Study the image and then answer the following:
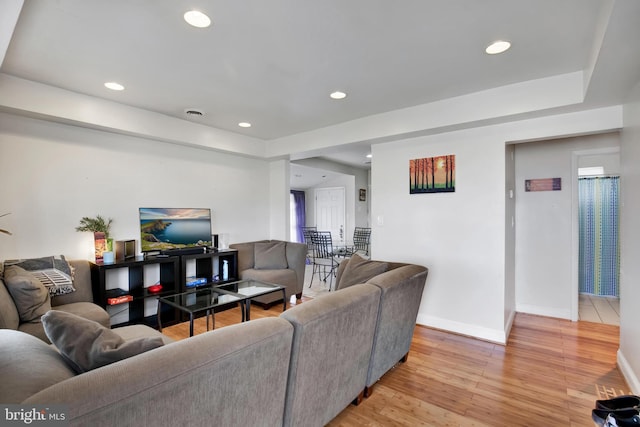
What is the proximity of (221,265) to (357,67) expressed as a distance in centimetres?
313

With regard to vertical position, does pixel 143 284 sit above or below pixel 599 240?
below

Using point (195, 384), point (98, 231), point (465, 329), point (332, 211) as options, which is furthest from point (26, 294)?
point (332, 211)

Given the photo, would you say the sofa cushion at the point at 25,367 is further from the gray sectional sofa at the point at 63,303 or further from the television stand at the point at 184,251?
the television stand at the point at 184,251

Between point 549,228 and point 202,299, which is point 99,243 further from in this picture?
point 549,228

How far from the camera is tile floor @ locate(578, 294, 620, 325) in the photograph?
12.1ft

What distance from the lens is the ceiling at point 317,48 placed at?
5.61 ft

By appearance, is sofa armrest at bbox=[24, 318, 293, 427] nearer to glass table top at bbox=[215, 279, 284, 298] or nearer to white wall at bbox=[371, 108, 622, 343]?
glass table top at bbox=[215, 279, 284, 298]

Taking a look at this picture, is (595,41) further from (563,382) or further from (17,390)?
(17,390)

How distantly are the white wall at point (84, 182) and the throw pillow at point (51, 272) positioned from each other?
0.28 m

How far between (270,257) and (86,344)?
3.38 metres

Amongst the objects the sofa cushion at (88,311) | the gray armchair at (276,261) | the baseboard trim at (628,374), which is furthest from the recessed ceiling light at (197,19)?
the baseboard trim at (628,374)

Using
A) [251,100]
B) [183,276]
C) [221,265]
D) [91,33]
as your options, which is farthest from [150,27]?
[221,265]

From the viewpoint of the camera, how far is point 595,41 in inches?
75.1

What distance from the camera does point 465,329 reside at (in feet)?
10.7
